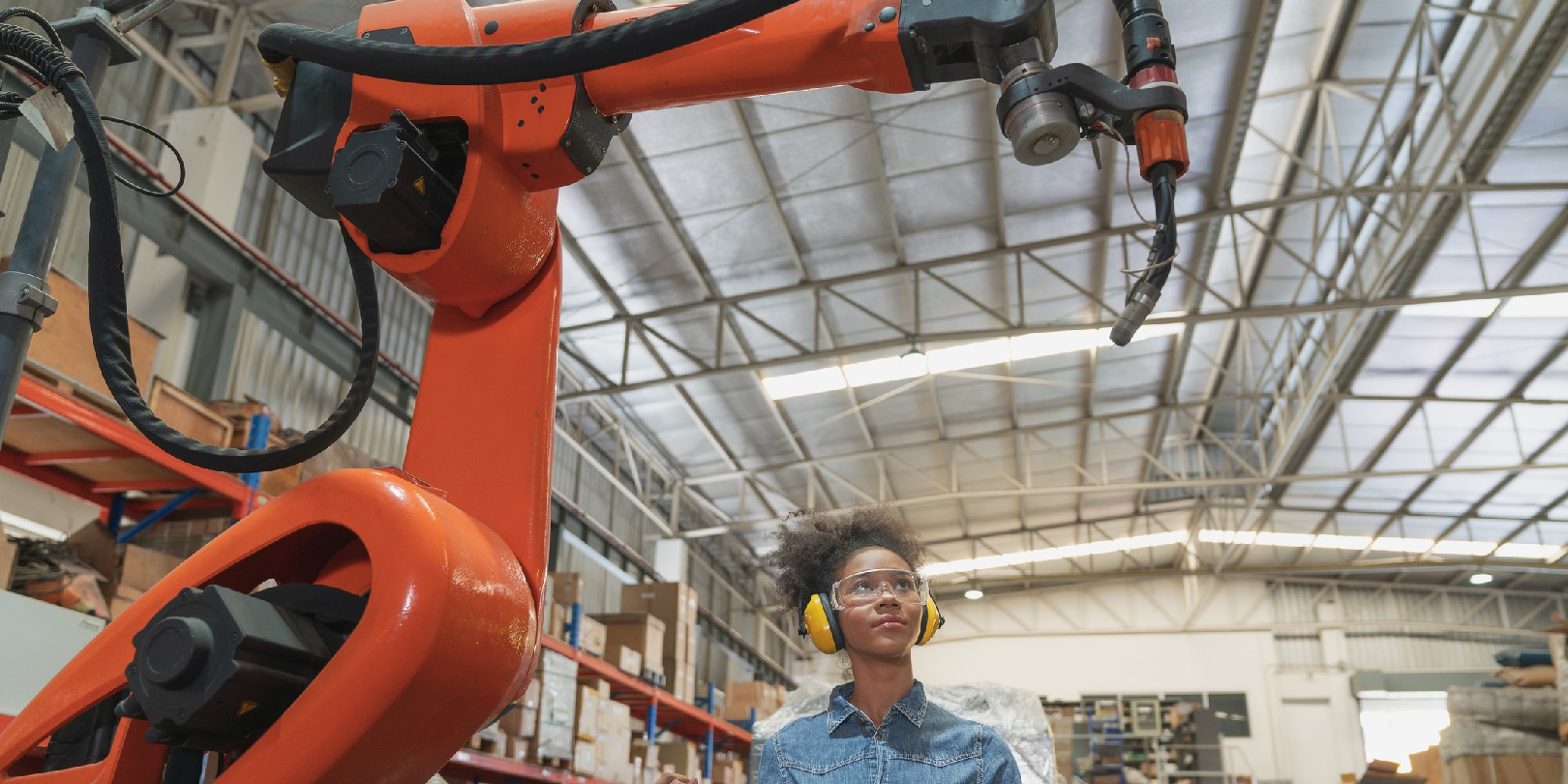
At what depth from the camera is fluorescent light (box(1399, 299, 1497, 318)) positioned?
40.7 ft

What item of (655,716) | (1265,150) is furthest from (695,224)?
(1265,150)

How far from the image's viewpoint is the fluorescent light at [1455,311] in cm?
1239

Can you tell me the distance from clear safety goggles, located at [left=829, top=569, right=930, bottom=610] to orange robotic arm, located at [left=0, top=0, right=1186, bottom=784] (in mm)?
1379

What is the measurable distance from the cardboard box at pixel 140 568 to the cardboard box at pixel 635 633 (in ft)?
17.8

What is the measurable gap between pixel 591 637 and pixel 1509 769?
25.2ft

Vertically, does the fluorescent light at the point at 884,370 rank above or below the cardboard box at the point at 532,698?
above

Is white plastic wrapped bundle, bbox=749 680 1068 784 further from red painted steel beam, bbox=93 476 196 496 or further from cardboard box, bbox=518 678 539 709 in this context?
red painted steel beam, bbox=93 476 196 496

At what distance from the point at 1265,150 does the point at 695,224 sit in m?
5.80

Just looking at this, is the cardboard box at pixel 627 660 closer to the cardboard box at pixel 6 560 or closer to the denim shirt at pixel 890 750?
the cardboard box at pixel 6 560

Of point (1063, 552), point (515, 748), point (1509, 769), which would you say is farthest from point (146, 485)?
point (1063, 552)

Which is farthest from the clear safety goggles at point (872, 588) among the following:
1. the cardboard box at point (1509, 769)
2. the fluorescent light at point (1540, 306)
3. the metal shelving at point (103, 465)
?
the fluorescent light at point (1540, 306)

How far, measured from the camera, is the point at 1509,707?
31.3 feet

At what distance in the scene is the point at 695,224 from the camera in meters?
10.8

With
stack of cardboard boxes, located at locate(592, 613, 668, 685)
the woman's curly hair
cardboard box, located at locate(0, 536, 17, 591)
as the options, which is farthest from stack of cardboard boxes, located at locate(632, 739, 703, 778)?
the woman's curly hair
